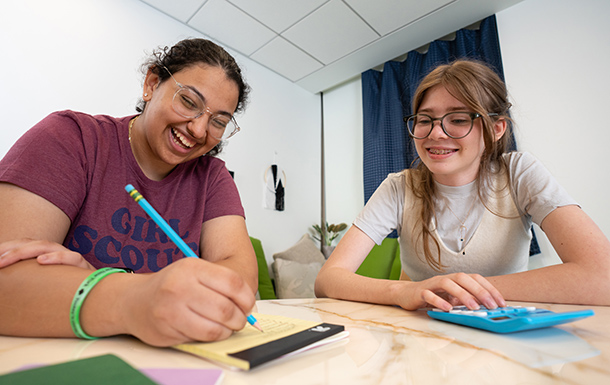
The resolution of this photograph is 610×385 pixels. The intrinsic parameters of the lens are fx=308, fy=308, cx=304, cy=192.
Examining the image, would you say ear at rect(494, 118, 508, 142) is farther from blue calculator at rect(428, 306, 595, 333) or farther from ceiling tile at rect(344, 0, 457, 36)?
ceiling tile at rect(344, 0, 457, 36)

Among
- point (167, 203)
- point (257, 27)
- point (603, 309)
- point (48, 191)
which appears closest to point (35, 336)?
point (48, 191)

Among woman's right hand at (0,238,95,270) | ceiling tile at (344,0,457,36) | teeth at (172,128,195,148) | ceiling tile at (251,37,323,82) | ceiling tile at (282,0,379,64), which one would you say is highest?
ceiling tile at (344,0,457,36)

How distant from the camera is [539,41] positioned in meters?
2.51

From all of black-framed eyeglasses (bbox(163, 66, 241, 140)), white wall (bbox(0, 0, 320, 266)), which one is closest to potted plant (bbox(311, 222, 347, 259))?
white wall (bbox(0, 0, 320, 266))

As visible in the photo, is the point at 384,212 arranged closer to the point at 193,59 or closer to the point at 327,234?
the point at 193,59

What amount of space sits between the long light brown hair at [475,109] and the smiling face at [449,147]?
0.02 metres

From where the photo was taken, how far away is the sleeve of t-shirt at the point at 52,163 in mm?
668

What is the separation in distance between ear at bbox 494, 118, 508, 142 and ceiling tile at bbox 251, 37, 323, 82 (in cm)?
240

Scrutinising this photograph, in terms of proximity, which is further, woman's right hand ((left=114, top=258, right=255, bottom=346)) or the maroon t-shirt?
the maroon t-shirt

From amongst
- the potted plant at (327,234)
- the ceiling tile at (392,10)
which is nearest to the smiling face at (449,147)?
the ceiling tile at (392,10)

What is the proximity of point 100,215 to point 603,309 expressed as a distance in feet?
4.35

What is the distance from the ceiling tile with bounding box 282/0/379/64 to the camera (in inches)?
106

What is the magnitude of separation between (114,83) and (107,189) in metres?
1.92

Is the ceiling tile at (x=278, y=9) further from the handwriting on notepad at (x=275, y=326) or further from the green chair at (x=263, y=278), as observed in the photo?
the handwriting on notepad at (x=275, y=326)
